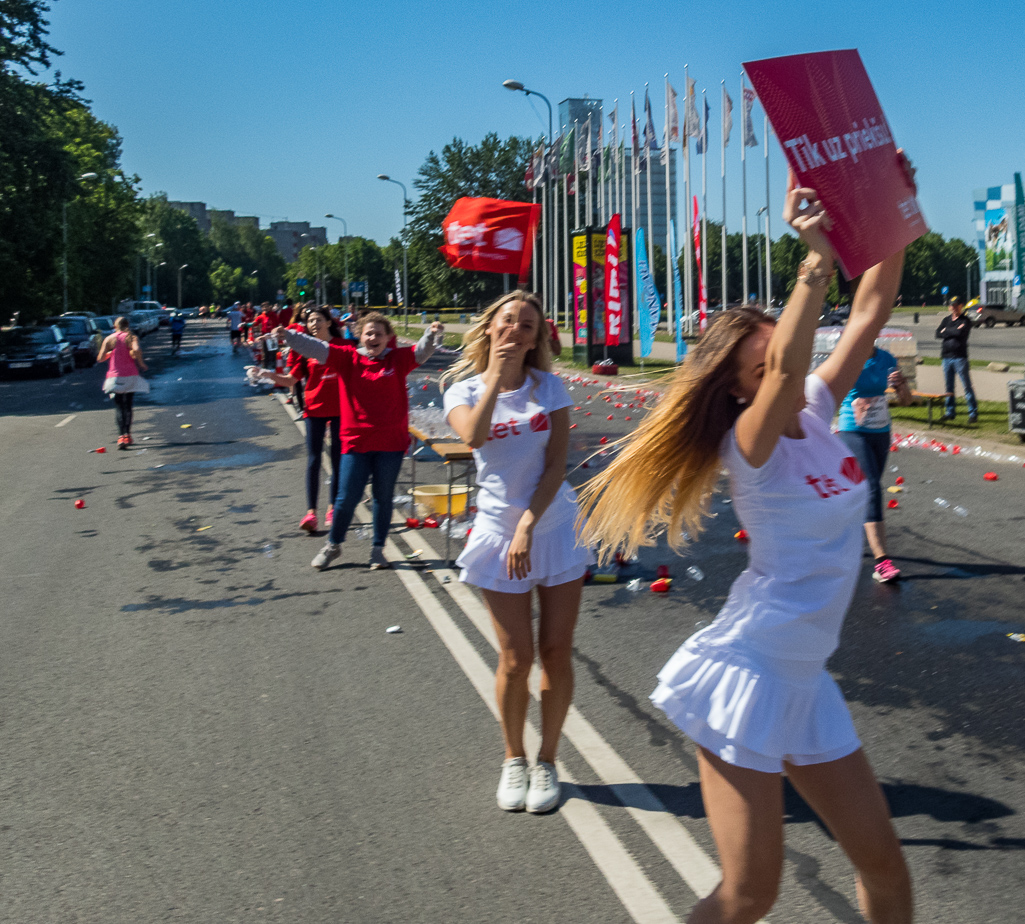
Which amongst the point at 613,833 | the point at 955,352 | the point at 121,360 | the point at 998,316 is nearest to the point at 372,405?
the point at 613,833

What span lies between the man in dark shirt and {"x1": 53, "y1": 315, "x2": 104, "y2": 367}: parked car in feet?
101

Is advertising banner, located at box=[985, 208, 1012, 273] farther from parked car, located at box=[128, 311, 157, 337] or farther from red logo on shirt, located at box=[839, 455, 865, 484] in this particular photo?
parked car, located at box=[128, 311, 157, 337]

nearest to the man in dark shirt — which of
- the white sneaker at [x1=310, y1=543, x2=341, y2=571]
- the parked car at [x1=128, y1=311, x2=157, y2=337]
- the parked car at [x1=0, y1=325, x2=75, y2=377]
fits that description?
the white sneaker at [x1=310, y1=543, x2=341, y2=571]

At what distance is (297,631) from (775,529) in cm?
466

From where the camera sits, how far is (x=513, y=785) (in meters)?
4.15

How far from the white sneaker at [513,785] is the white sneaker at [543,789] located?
0.03m

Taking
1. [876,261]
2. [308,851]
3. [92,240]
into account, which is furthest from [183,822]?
[92,240]

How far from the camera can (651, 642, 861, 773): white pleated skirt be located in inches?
99.7

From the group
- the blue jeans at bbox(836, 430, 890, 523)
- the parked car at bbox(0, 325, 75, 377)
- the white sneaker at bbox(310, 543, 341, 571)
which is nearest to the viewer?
the blue jeans at bbox(836, 430, 890, 523)

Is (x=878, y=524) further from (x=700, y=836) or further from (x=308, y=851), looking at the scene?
(x=308, y=851)

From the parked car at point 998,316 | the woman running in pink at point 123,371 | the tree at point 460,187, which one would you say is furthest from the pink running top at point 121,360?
the tree at point 460,187

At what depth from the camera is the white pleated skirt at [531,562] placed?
4.04 meters

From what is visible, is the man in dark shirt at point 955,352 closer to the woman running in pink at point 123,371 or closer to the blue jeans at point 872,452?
the blue jeans at point 872,452

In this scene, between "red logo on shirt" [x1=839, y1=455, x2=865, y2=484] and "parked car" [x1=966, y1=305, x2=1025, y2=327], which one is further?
"parked car" [x1=966, y1=305, x2=1025, y2=327]
